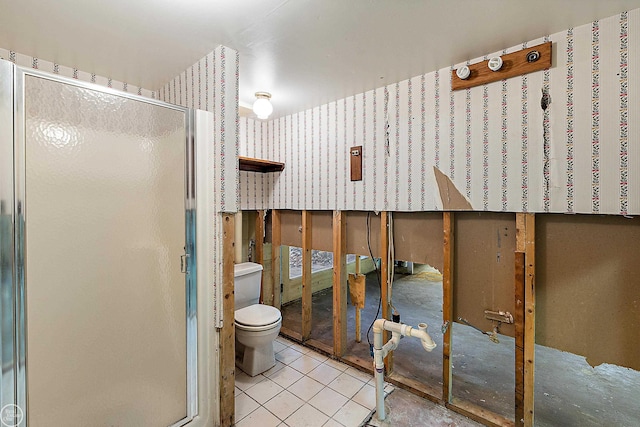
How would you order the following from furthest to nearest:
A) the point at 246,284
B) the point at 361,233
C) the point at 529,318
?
the point at 246,284 < the point at 361,233 < the point at 529,318

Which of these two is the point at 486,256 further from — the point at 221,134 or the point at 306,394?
the point at 221,134

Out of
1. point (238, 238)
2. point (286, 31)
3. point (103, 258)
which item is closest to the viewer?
point (103, 258)

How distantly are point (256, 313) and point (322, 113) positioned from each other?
1.88 metres

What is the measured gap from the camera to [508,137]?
170cm

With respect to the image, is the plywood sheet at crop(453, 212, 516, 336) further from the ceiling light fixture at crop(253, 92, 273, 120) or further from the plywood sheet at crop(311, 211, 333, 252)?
the ceiling light fixture at crop(253, 92, 273, 120)

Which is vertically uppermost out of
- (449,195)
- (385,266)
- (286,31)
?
(286,31)

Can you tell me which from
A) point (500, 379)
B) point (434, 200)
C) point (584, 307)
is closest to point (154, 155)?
point (434, 200)

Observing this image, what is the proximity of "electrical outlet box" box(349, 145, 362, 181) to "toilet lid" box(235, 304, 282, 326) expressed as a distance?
4.40 ft

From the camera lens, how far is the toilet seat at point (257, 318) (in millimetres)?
2283

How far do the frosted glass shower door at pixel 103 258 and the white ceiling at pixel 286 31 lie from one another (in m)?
0.43

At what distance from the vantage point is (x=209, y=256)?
1.69 metres

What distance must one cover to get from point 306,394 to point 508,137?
221 centimetres

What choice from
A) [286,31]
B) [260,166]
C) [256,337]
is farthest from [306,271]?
[286,31]

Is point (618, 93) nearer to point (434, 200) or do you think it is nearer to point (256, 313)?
point (434, 200)
